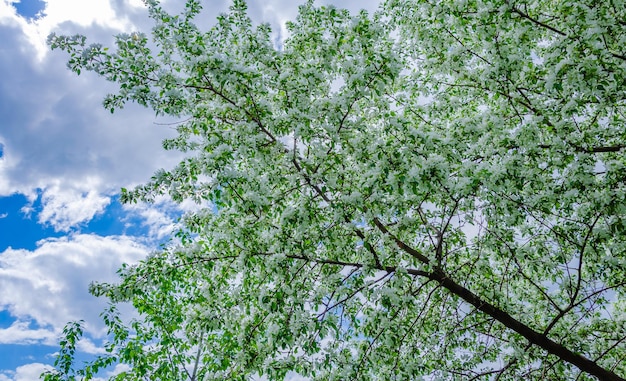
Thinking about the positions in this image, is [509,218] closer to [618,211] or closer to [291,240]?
[618,211]

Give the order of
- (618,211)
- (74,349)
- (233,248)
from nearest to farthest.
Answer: (618,211) → (233,248) → (74,349)

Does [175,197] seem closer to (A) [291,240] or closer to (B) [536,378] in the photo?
(A) [291,240]

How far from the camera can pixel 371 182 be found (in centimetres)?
607

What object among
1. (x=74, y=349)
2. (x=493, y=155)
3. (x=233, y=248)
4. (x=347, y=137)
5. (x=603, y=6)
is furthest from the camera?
(x=74, y=349)

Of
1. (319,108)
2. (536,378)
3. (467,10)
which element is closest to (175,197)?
(319,108)

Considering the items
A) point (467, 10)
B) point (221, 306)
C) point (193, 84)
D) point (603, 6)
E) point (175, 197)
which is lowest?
point (221, 306)

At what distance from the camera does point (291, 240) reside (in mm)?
7137

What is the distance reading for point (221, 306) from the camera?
780 cm

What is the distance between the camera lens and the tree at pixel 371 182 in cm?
634

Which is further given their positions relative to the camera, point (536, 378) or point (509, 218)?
point (536, 378)

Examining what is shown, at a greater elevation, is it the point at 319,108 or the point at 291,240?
the point at 319,108

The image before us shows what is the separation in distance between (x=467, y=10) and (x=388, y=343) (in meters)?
6.35

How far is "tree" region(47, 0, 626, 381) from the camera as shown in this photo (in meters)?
6.34

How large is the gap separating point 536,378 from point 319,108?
22.0ft
